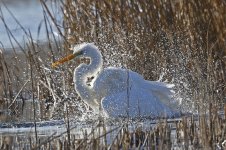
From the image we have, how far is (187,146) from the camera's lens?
4.37m

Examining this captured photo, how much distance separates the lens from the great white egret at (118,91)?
720 cm

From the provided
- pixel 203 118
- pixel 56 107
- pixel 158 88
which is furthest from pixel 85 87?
pixel 203 118

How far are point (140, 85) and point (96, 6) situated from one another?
1.29m

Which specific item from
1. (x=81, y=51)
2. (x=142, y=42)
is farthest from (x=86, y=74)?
(x=142, y=42)

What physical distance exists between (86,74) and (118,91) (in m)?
0.51

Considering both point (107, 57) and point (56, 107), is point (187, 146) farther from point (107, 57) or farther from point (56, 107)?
point (107, 57)

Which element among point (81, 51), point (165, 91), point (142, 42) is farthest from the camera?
point (142, 42)

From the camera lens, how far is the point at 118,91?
754 centimetres

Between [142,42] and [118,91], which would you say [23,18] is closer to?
[142,42]

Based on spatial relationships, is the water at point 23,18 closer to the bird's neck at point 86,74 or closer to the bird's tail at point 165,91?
the bird's neck at point 86,74

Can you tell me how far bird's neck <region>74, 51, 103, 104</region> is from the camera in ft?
25.5

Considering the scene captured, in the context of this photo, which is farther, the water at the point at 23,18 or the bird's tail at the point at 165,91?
the water at the point at 23,18

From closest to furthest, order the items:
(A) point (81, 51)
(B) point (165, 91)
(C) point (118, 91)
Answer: (B) point (165, 91) → (C) point (118, 91) → (A) point (81, 51)

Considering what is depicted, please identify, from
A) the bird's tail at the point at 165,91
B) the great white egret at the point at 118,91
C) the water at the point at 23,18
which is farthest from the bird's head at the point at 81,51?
the water at the point at 23,18
